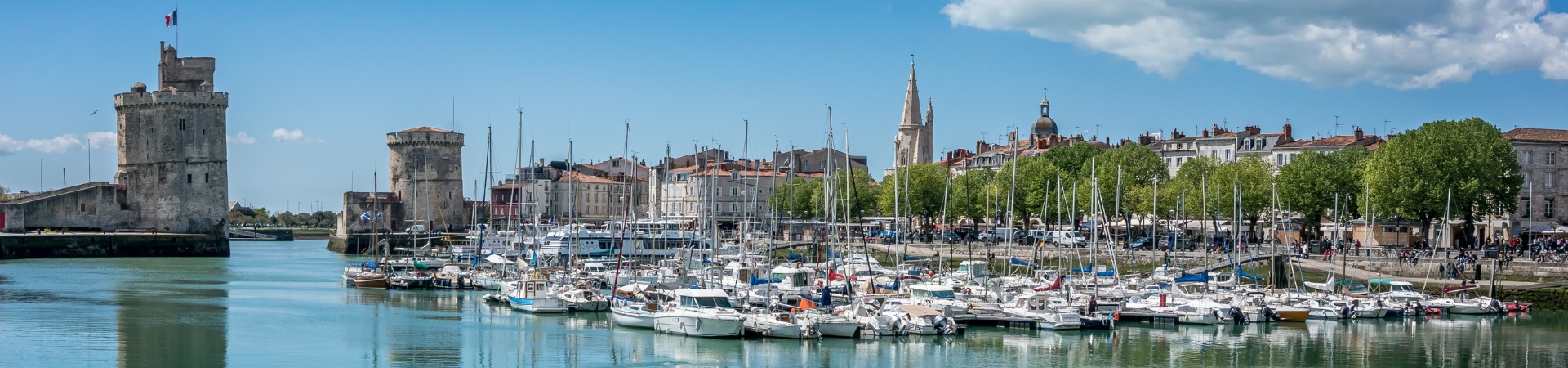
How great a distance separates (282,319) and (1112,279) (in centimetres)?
2448

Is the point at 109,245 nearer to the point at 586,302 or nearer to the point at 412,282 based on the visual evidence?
the point at 412,282

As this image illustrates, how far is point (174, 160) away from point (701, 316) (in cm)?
5671

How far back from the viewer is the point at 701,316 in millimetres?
34906

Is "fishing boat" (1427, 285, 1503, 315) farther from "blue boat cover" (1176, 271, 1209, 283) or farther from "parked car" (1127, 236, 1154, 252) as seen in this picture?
"parked car" (1127, 236, 1154, 252)

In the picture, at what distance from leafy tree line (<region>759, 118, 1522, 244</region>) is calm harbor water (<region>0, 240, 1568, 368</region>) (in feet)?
22.9

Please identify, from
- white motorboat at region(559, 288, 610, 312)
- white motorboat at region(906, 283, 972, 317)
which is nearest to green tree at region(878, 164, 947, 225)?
white motorboat at region(559, 288, 610, 312)

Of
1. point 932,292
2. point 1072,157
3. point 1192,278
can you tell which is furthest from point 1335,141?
point 932,292

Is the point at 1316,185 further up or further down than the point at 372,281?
further up

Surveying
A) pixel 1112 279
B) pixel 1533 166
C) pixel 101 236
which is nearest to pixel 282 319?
pixel 1112 279

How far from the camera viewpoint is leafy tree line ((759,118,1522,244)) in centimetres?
5644

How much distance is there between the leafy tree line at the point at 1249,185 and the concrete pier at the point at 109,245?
31413 mm

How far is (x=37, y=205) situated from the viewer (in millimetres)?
78438

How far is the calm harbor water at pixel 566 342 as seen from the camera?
3284 centimetres

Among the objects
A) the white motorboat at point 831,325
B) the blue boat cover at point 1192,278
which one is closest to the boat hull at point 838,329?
the white motorboat at point 831,325
